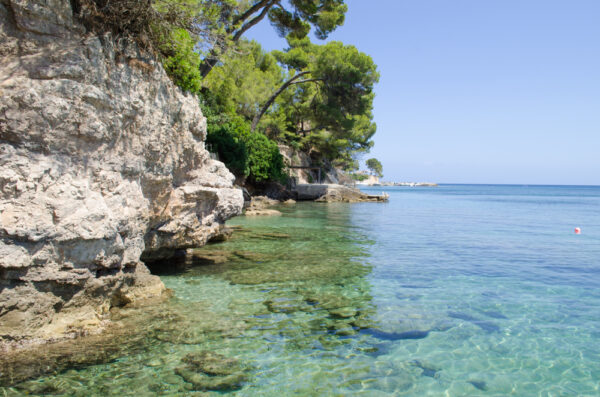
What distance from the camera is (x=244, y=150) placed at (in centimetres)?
2705

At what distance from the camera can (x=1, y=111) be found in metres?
4.56

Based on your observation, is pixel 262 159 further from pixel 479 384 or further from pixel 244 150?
pixel 479 384

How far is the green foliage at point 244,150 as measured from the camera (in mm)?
25000

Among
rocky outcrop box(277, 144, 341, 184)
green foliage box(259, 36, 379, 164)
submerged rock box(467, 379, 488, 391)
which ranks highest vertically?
green foliage box(259, 36, 379, 164)

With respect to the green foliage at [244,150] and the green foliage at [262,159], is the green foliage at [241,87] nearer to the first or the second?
the green foliage at [244,150]

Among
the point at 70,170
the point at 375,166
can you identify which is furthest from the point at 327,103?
the point at 375,166

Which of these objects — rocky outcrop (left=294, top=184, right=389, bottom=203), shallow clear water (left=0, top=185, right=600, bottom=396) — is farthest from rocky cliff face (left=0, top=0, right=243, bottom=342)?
rocky outcrop (left=294, top=184, right=389, bottom=203)

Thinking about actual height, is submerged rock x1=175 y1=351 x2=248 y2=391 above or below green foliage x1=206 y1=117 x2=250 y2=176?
below

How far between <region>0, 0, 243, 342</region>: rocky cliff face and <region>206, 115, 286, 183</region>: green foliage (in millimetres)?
17153

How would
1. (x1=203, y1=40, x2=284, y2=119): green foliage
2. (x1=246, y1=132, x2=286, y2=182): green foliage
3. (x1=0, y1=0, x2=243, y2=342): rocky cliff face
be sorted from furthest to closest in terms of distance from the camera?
1. (x1=246, y1=132, x2=286, y2=182): green foliage
2. (x1=203, y1=40, x2=284, y2=119): green foliage
3. (x1=0, y1=0, x2=243, y2=342): rocky cliff face

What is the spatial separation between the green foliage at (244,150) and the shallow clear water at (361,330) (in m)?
15.0

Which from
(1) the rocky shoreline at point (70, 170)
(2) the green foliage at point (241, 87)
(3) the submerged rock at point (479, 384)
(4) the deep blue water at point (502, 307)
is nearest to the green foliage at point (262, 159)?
(2) the green foliage at point (241, 87)

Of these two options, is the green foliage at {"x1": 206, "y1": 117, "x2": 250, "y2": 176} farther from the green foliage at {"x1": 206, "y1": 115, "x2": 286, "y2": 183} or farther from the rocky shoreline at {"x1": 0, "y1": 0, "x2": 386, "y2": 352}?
the rocky shoreline at {"x1": 0, "y1": 0, "x2": 386, "y2": 352}

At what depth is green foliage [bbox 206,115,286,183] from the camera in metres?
25.0
